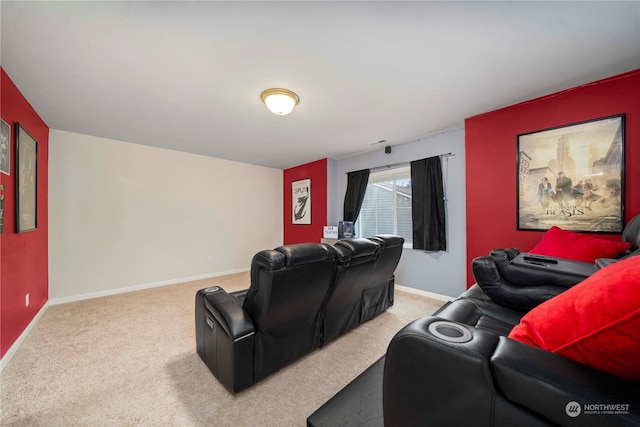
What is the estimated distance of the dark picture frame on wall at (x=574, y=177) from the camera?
6.75 ft

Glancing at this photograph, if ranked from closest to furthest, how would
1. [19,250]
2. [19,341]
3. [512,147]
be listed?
[19,341] → [19,250] → [512,147]

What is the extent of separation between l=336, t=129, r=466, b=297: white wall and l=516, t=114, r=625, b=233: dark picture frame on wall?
30.5 inches

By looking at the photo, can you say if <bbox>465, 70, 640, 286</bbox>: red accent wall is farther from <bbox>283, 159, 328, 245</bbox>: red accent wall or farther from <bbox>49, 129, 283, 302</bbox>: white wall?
<bbox>49, 129, 283, 302</bbox>: white wall

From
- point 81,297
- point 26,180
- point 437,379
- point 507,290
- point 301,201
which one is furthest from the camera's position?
point 301,201

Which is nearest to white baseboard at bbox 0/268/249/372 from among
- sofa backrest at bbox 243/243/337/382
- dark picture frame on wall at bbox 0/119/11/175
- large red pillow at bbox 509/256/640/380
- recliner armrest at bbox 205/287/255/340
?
dark picture frame on wall at bbox 0/119/11/175

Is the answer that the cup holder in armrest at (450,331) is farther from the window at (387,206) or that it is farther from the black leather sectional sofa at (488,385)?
the window at (387,206)

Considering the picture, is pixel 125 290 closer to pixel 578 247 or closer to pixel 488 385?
pixel 488 385

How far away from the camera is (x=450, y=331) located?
29.9 inches

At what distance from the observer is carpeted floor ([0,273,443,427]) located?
143 cm

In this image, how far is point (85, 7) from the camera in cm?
140

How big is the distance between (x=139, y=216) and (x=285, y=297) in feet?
12.3

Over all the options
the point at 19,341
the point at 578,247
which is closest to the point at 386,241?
the point at 578,247

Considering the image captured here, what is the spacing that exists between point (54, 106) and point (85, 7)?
6.37 ft

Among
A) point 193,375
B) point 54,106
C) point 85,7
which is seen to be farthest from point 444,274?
point 54,106
